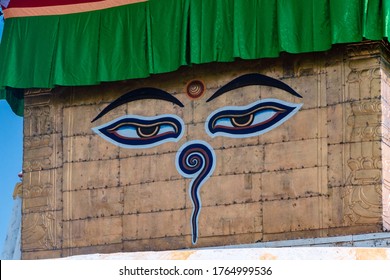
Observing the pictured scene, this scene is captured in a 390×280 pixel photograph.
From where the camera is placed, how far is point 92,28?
1217 inches

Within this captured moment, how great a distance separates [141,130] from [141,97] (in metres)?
0.66

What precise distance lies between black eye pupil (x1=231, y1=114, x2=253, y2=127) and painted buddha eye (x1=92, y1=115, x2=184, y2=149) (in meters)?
1.13

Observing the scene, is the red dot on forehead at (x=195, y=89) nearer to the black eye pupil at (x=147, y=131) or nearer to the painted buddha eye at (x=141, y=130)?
the painted buddha eye at (x=141, y=130)

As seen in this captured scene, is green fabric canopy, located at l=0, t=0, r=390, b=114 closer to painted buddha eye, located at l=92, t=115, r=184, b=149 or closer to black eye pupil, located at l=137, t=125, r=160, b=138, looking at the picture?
painted buddha eye, located at l=92, t=115, r=184, b=149

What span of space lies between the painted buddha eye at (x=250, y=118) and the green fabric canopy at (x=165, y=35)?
0.96m

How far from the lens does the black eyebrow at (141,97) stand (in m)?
30.2

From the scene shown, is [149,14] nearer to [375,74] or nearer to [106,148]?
[106,148]

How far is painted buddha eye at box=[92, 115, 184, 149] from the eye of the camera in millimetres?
30062

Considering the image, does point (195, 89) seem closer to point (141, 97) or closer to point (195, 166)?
point (141, 97)

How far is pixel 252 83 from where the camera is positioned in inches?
1158

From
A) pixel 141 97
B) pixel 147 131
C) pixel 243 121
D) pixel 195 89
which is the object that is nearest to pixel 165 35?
pixel 195 89

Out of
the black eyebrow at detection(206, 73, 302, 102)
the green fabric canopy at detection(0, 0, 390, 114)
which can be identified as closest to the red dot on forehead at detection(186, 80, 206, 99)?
the black eyebrow at detection(206, 73, 302, 102)

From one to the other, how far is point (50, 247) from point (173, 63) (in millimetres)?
4371

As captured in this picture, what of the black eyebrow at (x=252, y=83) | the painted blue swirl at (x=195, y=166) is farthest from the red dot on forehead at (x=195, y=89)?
the painted blue swirl at (x=195, y=166)
